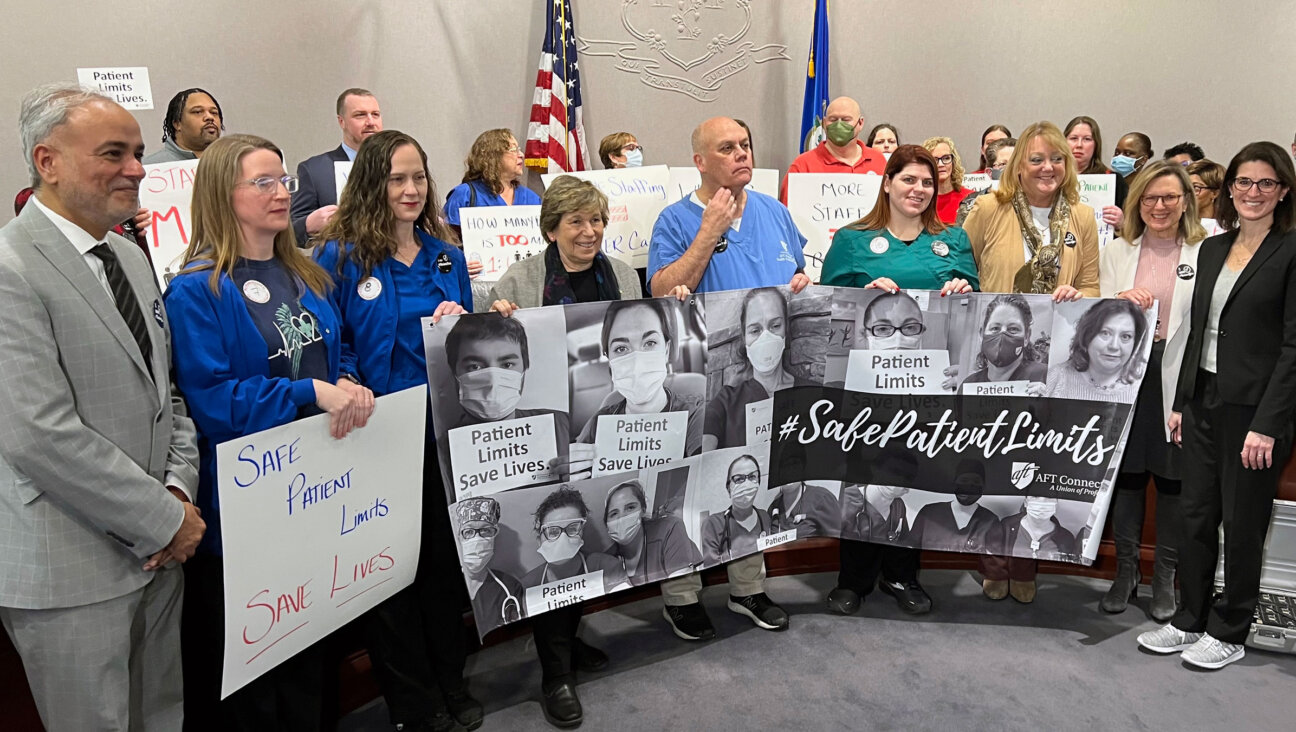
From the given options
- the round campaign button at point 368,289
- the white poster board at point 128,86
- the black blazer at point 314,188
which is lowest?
the round campaign button at point 368,289

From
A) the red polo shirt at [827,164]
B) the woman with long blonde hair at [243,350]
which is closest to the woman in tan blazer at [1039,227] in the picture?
the red polo shirt at [827,164]

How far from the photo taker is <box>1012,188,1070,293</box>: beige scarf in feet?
9.87

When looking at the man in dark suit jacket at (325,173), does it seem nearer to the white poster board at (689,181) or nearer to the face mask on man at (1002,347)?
the white poster board at (689,181)

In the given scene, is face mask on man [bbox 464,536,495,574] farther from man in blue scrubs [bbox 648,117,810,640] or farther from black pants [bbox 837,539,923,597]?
black pants [bbox 837,539,923,597]

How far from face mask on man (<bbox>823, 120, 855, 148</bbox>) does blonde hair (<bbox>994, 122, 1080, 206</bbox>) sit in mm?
1740

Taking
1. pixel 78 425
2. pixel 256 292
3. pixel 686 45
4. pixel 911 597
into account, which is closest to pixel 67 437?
pixel 78 425

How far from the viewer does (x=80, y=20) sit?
14.4 ft

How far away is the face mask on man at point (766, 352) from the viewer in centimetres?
277

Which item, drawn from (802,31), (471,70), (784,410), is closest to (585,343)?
(784,410)

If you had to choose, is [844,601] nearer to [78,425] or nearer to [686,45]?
[78,425]

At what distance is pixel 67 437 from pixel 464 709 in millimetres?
1427

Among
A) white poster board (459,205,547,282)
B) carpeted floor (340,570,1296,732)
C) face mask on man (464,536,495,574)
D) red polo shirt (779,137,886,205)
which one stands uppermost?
red polo shirt (779,137,886,205)

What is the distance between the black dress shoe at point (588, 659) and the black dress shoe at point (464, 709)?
15.9 inches

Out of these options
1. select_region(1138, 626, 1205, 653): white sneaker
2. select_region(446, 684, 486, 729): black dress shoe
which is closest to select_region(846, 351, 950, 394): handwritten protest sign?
select_region(1138, 626, 1205, 653): white sneaker
